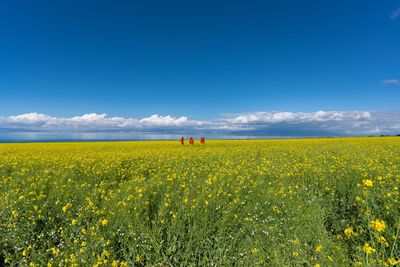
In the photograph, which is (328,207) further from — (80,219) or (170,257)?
(80,219)

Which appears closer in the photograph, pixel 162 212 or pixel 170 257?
pixel 170 257

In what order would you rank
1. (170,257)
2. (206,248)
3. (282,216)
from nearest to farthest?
(170,257) → (206,248) → (282,216)

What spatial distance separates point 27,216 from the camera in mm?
4832

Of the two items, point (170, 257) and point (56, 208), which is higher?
point (56, 208)

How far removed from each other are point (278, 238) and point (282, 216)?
106 centimetres

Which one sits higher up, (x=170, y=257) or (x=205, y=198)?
(x=205, y=198)

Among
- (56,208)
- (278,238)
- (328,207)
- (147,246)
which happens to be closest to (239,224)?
(278,238)

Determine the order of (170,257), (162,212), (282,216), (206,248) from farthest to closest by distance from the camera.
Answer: (282,216), (162,212), (206,248), (170,257)

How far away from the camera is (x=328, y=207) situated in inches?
217

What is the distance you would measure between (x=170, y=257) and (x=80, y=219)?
231cm

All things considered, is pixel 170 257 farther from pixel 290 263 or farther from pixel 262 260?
pixel 290 263

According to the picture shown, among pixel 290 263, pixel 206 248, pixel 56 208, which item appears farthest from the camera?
pixel 56 208

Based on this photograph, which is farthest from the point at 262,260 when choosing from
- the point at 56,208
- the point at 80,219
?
the point at 56,208

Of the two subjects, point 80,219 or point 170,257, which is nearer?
point 170,257
